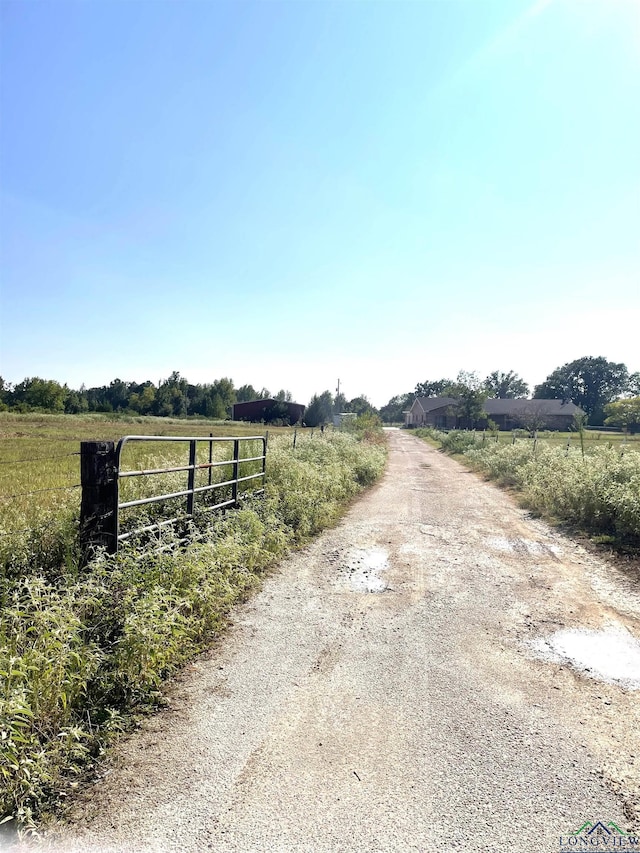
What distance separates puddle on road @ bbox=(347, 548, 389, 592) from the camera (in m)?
5.29

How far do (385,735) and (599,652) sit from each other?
87.7 inches

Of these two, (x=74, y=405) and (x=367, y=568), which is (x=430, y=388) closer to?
(x=74, y=405)

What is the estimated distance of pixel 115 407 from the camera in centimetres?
8962

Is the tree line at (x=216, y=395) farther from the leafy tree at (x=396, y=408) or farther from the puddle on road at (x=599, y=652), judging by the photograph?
the puddle on road at (x=599, y=652)

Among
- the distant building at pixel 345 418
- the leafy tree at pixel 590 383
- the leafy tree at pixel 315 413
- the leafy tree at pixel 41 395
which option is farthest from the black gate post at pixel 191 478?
the leafy tree at pixel 590 383

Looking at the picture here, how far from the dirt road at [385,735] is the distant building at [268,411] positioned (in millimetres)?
59863

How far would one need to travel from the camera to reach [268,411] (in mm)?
67312

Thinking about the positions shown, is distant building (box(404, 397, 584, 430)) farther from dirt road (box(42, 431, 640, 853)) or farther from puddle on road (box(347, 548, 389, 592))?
dirt road (box(42, 431, 640, 853))

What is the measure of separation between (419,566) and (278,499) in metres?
2.74

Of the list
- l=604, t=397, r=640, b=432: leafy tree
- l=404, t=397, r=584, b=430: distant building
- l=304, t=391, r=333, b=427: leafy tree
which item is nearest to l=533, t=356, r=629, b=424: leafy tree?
l=404, t=397, r=584, b=430: distant building

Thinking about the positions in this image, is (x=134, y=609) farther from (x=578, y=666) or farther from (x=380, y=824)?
(x=578, y=666)

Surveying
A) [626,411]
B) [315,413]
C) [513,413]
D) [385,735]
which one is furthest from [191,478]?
[513,413]

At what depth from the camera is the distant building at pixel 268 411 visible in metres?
66.8

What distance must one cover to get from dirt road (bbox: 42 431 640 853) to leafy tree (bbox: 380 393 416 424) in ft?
401
